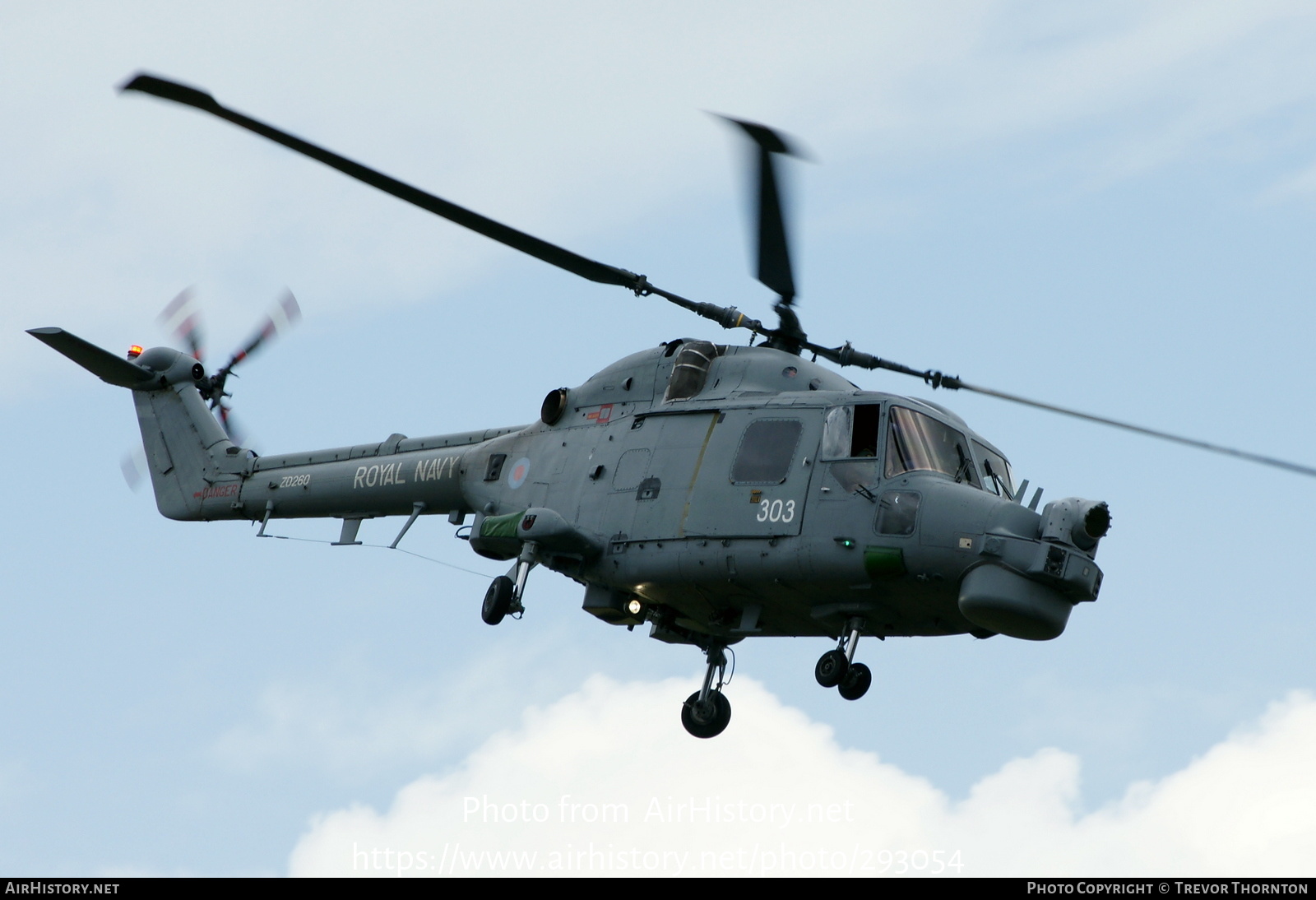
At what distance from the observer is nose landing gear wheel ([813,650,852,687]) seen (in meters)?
20.8

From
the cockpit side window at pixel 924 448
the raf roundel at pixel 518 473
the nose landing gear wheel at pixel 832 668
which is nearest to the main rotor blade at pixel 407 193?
the raf roundel at pixel 518 473

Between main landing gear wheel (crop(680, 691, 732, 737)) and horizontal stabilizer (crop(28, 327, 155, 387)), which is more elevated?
horizontal stabilizer (crop(28, 327, 155, 387))

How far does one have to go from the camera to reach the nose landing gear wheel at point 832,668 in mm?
20844

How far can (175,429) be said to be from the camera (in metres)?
30.3

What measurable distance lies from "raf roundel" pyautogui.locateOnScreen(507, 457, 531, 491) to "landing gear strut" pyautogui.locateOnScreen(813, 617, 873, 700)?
17.2 feet

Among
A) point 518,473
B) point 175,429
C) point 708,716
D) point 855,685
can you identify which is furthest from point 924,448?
point 175,429

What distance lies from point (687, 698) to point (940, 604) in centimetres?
460

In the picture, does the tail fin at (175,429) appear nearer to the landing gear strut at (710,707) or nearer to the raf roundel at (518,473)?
the raf roundel at (518,473)

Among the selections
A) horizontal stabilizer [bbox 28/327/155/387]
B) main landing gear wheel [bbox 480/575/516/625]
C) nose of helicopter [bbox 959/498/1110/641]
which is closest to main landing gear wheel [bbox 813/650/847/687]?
nose of helicopter [bbox 959/498/1110/641]

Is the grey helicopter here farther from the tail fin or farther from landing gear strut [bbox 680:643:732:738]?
the tail fin
